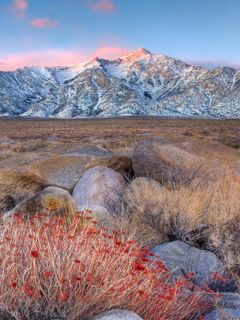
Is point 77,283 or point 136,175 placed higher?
point 77,283

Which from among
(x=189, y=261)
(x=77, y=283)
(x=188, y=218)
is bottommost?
(x=189, y=261)

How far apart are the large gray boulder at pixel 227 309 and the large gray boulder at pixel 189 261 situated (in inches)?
26.5

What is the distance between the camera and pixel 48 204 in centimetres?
719

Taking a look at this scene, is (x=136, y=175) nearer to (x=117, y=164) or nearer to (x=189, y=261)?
(x=117, y=164)

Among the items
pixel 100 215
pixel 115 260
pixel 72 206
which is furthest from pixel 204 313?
pixel 72 206

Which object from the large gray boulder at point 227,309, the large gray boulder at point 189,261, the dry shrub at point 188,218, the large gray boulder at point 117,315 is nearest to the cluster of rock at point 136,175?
the dry shrub at point 188,218

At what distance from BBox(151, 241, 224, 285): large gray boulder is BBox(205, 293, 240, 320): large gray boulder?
2.21 feet

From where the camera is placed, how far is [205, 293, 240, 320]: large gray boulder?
3907 mm

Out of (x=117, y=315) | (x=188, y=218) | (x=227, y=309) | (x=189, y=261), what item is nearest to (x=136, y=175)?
(x=188, y=218)

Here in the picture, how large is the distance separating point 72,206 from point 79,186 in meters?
1.86

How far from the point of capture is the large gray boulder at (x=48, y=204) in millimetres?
7082

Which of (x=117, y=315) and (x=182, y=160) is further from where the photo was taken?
(x=182, y=160)

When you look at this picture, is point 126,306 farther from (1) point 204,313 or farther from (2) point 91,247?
(1) point 204,313

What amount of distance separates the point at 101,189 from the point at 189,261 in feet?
10.4
